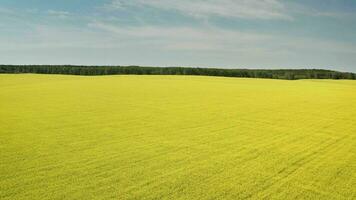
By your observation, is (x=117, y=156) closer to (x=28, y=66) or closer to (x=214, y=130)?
(x=214, y=130)

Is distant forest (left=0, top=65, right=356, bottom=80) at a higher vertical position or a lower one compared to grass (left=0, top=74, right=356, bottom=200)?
higher

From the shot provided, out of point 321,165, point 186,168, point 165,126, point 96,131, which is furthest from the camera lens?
point 165,126

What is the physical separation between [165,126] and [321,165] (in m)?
6.42

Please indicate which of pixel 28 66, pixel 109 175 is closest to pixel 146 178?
pixel 109 175

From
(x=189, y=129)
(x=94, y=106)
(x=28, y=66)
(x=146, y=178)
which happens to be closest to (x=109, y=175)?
(x=146, y=178)

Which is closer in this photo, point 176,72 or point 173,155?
point 173,155

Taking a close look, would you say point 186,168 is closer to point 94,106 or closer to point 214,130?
point 214,130

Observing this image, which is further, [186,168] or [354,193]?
[186,168]

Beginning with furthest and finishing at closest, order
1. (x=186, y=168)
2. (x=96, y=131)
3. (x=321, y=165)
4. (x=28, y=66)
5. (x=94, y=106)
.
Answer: (x=28, y=66), (x=94, y=106), (x=96, y=131), (x=321, y=165), (x=186, y=168)

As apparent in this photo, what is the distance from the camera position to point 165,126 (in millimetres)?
14609

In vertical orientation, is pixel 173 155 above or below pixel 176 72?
below

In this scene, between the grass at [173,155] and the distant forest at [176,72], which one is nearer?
the grass at [173,155]

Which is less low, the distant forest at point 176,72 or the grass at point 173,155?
the distant forest at point 176,72

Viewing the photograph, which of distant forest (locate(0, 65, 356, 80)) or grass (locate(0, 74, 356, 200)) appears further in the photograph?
distant forest (locate(0, 65, 356, 80))
